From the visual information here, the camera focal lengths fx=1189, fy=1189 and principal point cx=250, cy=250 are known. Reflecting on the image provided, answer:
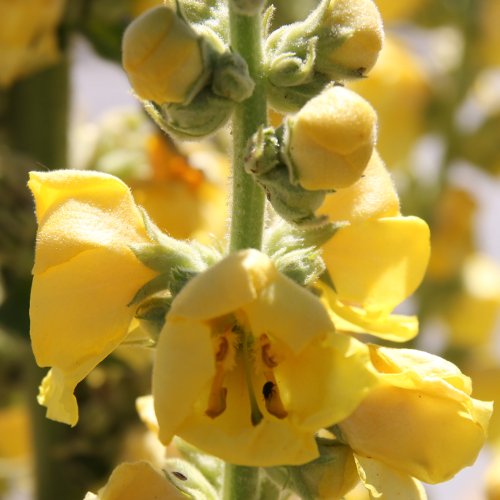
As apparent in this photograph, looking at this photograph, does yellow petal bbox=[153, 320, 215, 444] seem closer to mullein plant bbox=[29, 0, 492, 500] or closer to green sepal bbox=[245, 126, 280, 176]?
mullein plant bbox=[29, 0, 492, 500]

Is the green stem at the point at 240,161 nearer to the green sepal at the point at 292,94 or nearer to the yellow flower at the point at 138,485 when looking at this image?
the green sepal at the point at 292,94

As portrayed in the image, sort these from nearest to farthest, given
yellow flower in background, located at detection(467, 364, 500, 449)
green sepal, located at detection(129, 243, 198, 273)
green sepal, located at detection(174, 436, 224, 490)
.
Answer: green sepal, located at detection(129, 243, 198, 273) → green sepal, located at detection(174, 436, 224, 490) → yellow flower in background, located at detection(467, 364, 500, 449)

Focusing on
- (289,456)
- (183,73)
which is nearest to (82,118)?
(183,73)

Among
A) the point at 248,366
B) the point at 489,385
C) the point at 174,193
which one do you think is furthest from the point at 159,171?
the point at 489,385

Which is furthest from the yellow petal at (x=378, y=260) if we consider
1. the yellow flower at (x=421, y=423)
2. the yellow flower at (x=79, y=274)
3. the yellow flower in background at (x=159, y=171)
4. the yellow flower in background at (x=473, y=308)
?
the yellow flower in background at (x=473, y=308)

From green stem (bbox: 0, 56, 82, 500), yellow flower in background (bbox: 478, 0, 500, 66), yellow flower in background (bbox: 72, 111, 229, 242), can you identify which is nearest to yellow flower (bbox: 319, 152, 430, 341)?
yellow flower in background (bbox: 72, 111, 229, 242)

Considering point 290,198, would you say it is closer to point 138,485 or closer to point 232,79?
point 232,79
